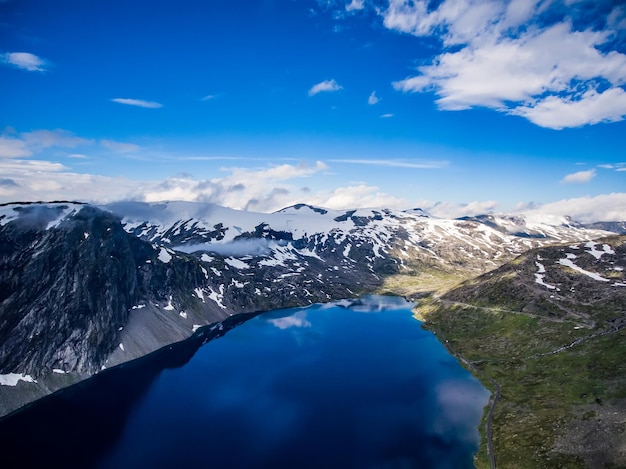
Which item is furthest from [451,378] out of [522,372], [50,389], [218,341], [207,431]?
[50,389]

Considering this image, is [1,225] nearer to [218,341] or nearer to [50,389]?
[50,389]

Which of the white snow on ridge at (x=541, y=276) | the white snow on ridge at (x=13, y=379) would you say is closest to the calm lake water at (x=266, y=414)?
the white snow on ridge at (x=13, y=379)

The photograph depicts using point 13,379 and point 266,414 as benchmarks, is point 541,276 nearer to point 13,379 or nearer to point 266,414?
point 266,414

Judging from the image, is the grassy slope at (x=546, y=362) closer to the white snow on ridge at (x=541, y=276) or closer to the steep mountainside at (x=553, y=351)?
the steep mountainside at (x=553, y=351)

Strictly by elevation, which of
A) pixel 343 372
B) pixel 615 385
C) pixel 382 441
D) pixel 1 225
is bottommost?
pixel 343 372

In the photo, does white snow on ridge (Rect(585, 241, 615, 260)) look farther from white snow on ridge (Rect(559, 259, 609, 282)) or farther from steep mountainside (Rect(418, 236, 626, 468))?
white snow on ridge (Rect(559, 259, 609, 282))
